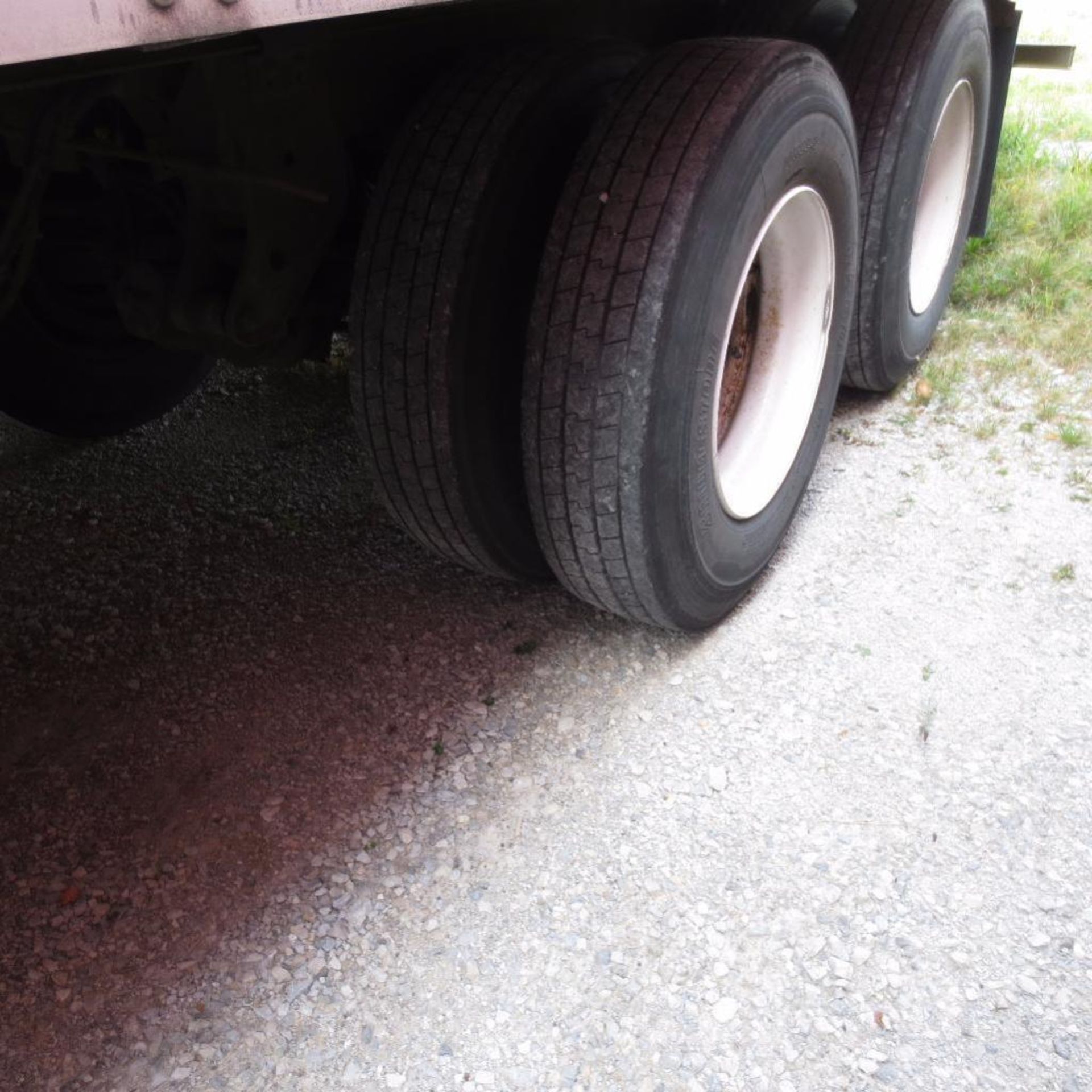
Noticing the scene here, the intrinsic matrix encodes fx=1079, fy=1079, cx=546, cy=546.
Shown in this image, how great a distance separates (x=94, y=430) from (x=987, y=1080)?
8.99 feet

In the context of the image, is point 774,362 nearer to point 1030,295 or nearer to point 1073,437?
point 1073,437

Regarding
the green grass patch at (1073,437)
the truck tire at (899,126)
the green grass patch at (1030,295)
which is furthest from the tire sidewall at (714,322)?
the green grass patch at (1030,295)

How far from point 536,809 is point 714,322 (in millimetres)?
932

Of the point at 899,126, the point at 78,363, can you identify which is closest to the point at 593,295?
the point at 899,126

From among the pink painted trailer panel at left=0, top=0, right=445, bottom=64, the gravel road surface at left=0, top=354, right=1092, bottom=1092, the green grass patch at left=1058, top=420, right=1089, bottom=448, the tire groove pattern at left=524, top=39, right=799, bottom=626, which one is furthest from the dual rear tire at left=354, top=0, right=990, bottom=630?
the green grass patch at left=1058, top=420, right=1089, bottom=448

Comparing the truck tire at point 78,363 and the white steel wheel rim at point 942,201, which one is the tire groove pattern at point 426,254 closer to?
the truck tire at point 78,363

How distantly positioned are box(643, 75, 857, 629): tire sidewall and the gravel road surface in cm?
20

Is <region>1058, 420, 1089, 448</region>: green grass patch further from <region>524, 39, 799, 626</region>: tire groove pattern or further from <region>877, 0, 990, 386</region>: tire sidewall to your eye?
<region>524, 39, 799, 626</region>: tire groove pattern

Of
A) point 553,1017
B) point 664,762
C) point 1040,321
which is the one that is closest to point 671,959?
point 553,1017

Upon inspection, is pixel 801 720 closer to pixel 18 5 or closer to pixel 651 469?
pixel 651 469

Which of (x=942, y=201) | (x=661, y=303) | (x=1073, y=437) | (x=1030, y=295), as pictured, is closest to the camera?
(x=661, y=303)

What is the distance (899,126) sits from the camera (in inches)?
107

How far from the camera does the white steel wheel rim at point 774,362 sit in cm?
238

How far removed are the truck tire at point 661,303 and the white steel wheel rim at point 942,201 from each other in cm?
125
